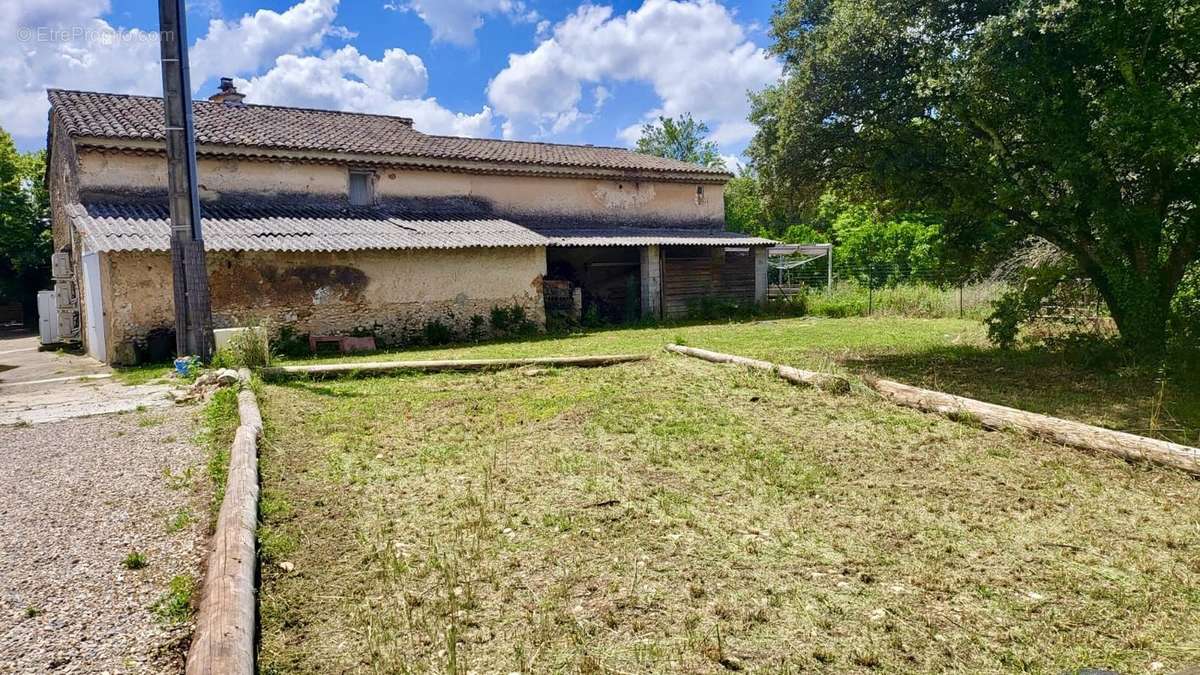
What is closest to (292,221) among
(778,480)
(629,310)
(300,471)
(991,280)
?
(629,310)

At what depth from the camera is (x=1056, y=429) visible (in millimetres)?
5762

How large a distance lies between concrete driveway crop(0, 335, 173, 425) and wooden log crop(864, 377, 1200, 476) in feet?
26.9

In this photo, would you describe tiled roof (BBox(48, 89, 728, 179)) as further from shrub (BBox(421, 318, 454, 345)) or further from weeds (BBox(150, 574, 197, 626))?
weeds (BBox(150, 574, 197, 626))

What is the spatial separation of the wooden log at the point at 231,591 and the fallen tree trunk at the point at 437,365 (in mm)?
5266

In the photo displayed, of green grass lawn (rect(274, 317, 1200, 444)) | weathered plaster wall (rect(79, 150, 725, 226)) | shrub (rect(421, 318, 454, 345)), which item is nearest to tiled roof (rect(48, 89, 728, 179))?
weathered plaster wall (rect(79, 150, 725, 226))

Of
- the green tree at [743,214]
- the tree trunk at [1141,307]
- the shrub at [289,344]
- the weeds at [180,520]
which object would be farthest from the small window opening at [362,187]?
the green tree at [743,214]

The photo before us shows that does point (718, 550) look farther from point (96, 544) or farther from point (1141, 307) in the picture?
point (1141, 307)

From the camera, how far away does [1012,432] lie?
19.9 feet

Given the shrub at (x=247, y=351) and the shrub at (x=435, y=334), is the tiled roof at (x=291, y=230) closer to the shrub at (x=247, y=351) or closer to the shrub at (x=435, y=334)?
the shrub at (x=435, y=334)

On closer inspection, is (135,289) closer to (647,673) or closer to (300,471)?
(300,471)

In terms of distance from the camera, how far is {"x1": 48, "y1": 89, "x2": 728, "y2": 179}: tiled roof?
15.0 m

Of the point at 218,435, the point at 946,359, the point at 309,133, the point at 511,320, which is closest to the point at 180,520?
the point at 218,435

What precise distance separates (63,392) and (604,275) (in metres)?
14.6

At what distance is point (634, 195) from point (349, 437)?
1680 centimetres
